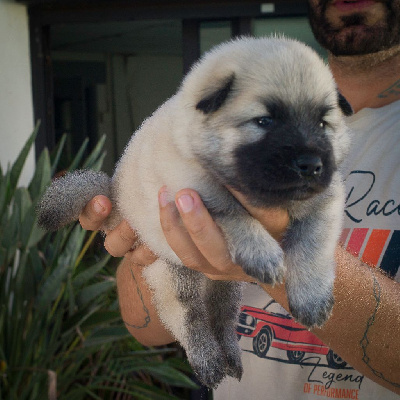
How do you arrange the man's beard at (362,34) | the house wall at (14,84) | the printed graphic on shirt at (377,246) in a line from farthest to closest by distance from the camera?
the house wall at (14,84)
the man's beard at (362,34)
the printed graphic on shirt at (377,246)

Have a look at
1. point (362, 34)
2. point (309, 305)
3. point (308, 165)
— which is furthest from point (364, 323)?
point (362, 34)

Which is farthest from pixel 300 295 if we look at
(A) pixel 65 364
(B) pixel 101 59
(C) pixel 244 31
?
(B) pixel 101 59

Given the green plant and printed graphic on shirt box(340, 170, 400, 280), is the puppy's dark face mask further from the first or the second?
the green plant

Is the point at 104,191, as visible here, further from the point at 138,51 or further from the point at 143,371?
the point at 138,51

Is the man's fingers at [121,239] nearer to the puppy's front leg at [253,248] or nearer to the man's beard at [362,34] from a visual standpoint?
the puppy's front leg at [253,248]

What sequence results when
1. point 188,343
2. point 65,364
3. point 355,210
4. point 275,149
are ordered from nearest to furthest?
point 275,149 < point 188,343 < point 355,210 < point 65,364

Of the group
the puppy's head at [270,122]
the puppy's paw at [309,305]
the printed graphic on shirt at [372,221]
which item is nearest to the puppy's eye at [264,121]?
the puppy's head at [270,122]
